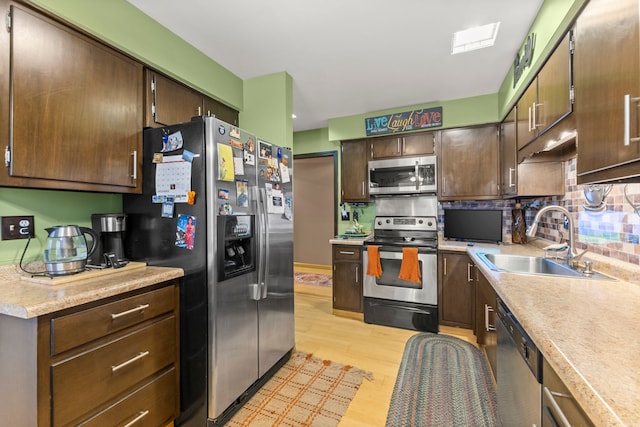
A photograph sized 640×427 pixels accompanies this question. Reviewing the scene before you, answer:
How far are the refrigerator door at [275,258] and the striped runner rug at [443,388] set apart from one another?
35.7 inches

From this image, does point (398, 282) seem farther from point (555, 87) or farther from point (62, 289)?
point (62, 289)

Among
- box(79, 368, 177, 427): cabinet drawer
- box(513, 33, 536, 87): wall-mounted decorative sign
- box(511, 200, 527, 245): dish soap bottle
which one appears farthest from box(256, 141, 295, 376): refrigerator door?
box(511, 200, 527, 245): dish soap bottle

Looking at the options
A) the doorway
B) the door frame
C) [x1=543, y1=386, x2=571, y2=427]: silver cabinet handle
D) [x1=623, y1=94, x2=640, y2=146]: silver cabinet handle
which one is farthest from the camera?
the doorway

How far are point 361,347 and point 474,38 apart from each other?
8.99 feet

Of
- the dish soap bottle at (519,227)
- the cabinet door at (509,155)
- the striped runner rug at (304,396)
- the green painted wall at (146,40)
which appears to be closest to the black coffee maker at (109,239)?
the green painted wall at (146,40)

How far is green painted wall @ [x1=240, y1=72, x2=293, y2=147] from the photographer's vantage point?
248 cm

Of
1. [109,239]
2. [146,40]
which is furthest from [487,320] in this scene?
[146,40]

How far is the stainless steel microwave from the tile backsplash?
1073 millimetres

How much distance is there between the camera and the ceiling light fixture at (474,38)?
76.7 inches

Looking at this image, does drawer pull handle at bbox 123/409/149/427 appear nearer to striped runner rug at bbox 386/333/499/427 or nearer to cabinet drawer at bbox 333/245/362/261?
striped runner rug at bbox 386/333/499/427

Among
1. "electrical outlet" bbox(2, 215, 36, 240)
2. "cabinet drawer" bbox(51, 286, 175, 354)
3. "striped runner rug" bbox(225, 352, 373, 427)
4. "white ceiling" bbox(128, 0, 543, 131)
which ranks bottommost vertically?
"striped runner rug" bbox(225, 352, 373, 427)

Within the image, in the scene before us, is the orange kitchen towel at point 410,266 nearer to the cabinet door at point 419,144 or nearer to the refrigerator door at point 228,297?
the cabinet door at point 419,144

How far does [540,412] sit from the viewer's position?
0.88 m

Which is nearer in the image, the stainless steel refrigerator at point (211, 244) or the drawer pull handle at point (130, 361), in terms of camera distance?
the drawer pull handle at point (130, 361)
